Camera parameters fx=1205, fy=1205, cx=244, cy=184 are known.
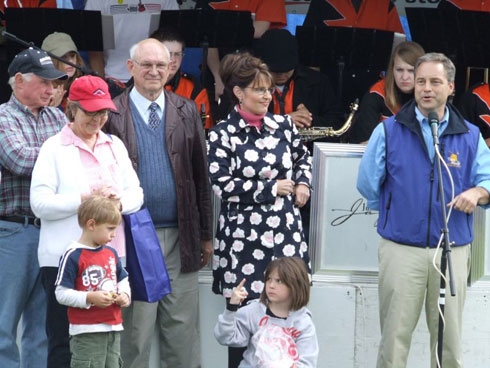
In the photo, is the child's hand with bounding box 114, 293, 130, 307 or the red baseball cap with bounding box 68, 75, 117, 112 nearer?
the child's hand with bounding box 114, 293, 130, 307

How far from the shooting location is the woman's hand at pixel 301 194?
7805mm

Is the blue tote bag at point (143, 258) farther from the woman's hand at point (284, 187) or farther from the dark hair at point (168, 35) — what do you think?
the dark hair at point (168, 35)

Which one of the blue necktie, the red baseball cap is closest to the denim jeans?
the red baseball cap

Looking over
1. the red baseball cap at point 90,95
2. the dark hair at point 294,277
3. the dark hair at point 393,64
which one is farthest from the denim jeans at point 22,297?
the dark hair at point 393,64

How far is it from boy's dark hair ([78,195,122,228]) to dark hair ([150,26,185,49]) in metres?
2.68

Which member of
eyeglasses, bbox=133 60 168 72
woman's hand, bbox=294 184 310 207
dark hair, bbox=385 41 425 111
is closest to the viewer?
eyeglasses, bbox=133 60 168 72

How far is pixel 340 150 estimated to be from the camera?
27.6ft

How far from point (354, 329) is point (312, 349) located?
4.71 feet

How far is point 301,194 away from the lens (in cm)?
780

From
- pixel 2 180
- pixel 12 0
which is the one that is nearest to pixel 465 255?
pixel 2 180

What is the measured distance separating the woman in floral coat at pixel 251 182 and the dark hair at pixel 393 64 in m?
1.30

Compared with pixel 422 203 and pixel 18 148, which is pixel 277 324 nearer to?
pixel 422 203

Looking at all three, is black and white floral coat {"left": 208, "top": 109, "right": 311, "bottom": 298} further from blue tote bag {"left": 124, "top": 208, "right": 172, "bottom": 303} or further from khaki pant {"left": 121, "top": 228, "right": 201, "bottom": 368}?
blue tote bag {"left": 124, "top": 208, "right": 172, "bottom": 303}

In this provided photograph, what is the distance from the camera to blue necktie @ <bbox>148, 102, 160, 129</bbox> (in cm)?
765
